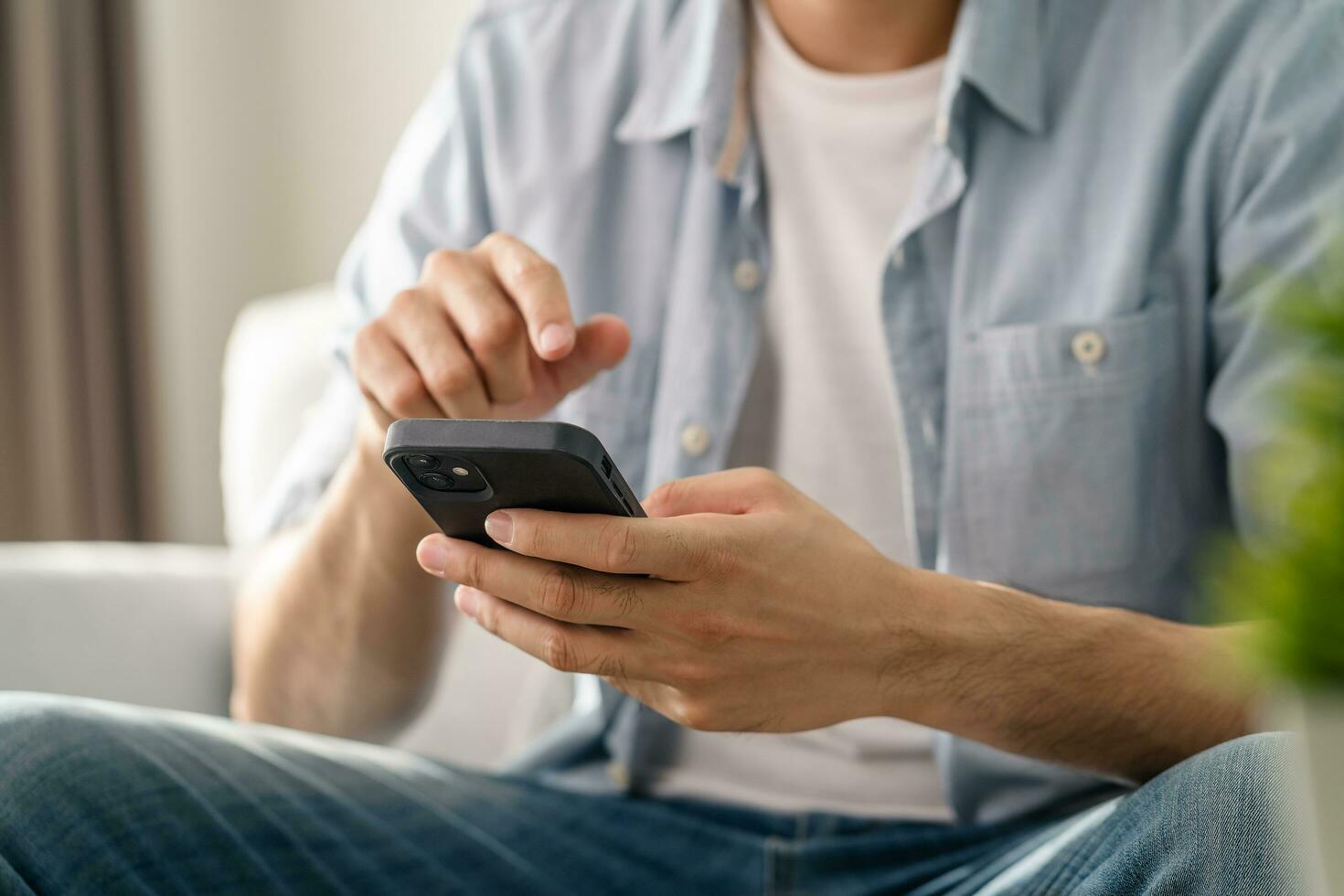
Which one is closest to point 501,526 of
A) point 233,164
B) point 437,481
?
point 437,481

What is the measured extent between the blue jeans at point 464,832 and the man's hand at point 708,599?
7.1 inches

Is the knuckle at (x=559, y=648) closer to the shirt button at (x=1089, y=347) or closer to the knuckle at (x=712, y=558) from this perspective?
the knuckle at (x=712, y=558)

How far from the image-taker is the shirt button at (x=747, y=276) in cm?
112

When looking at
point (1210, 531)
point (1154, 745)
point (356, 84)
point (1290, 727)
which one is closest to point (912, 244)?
point (1210, 531)

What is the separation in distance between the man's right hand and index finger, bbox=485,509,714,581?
8.0 inches

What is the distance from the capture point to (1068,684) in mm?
803

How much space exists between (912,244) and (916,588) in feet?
1.38

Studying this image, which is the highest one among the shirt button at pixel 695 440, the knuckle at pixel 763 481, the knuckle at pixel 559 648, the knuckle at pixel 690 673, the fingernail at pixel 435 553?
the knuckle at pixel 763 481

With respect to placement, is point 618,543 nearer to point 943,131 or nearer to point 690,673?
point 690,673

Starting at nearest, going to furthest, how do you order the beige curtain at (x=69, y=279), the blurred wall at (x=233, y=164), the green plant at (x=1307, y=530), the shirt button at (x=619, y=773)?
the green plant at (x=1307, y=530) → the shirt button at (x=619, y=773) → the beige curtain at (x=69, y=279) → the blurred wall at (x=233, y=164)

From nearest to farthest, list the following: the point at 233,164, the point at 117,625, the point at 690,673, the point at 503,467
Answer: the point at 503,467
the point at 690,673
the point at 117,625
the point at 233,164

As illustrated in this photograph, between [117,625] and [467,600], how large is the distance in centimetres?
61

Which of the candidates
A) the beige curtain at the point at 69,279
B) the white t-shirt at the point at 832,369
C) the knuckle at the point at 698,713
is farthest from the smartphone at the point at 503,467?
the beige curtain at the point at 69,279

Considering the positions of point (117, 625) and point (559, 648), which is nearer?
point (559, 648)
